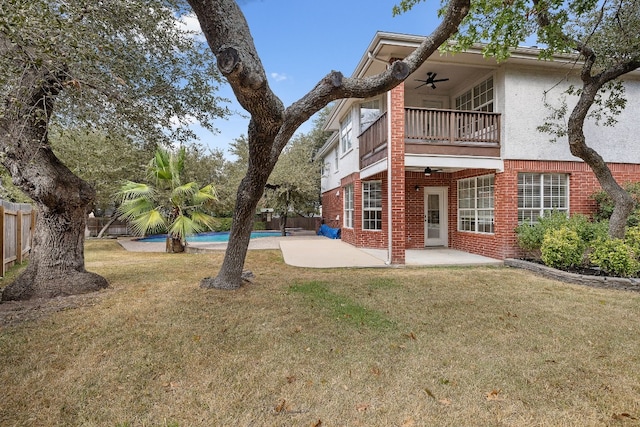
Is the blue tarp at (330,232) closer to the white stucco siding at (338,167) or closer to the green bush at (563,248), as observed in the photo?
the white stucco siding at (338,167)

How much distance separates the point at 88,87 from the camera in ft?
14.9

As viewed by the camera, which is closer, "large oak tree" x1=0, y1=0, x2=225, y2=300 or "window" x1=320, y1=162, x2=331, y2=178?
"large oak tree" x1=0, y1=0, x2=225, y2=300

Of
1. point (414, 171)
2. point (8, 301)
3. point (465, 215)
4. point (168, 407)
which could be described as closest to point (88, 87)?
point (8, 301)

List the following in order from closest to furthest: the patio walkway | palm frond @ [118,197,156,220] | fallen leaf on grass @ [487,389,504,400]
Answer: fallen leaf on grass @ [487,389,504,400] → the patio walkway → palm frond @ [118,197,156,220]

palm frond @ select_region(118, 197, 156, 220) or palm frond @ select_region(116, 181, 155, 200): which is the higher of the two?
palm frond @ select_region(116, 181, 155, 200)

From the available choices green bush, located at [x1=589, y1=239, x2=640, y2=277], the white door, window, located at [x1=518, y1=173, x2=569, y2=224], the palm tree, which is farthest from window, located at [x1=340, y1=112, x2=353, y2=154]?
green bush, located at [x1=589, y1=239, x2=640, y2=277]

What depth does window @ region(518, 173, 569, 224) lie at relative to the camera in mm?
9875

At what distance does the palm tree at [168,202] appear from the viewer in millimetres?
11281

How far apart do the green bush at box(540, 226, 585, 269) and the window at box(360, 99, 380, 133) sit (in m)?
7.08

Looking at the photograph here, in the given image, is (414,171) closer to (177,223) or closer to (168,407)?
(177,223)

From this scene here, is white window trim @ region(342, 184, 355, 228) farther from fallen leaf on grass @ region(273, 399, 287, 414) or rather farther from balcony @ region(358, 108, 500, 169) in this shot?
fallen leaf on grass @ region(273, 399, 287, 414)

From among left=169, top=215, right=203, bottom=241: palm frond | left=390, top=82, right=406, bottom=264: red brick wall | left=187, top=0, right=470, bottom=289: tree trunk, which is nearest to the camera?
left=187, top=0, right=470, bottom=289: tree trunk

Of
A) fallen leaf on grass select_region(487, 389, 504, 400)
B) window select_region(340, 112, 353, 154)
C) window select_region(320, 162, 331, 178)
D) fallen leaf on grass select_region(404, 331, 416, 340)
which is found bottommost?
fallen leaf on grass select_region(487, 389, 504, 400)

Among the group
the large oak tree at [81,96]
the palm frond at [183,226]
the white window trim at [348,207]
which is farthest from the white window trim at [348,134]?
the large oak tree at [81,96]
